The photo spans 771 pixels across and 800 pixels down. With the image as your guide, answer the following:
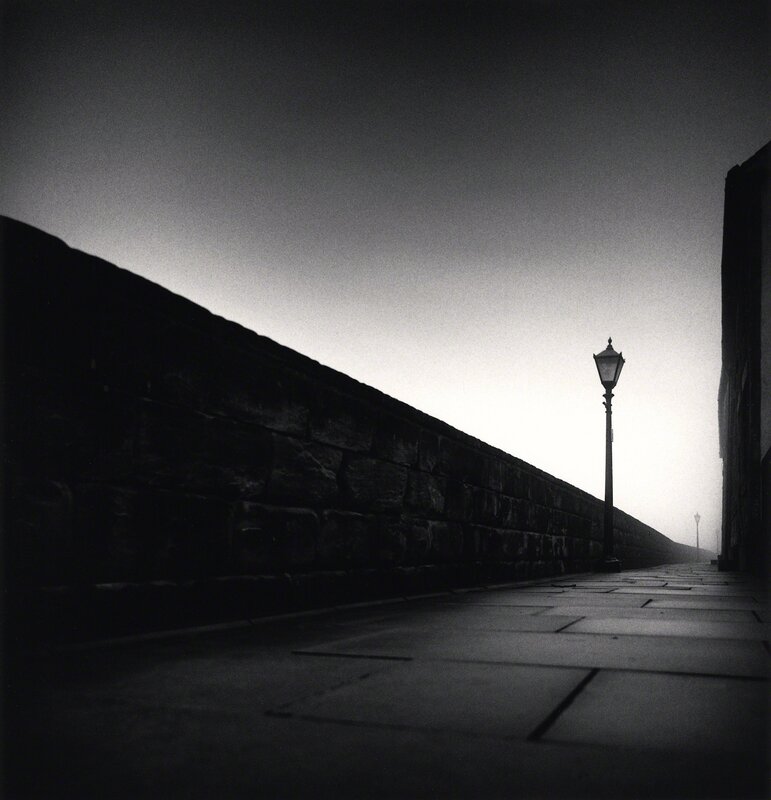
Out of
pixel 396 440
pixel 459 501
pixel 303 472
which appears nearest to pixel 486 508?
pixel 459 501

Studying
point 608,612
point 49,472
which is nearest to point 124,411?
point 49,472

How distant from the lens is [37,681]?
2023 mm

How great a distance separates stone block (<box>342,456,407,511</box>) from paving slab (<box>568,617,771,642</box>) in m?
1.55

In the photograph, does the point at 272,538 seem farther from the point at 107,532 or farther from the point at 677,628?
the point at 677,628

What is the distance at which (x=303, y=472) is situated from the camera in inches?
154

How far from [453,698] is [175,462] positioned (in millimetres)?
1726

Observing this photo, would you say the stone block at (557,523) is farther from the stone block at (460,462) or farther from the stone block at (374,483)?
the stone block at (374,483)

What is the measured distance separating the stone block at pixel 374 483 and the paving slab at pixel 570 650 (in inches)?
53.9

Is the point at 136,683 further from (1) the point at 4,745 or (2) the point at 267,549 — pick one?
(2) the point at 267,549

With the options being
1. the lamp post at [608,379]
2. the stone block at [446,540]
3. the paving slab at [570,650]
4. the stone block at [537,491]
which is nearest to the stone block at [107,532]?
the paving slab at [570,650]

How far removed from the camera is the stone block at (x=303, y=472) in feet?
12.2

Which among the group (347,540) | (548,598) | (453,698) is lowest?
(548,598)

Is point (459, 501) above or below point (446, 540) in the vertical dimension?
above

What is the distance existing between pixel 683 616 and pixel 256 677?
2682mm
